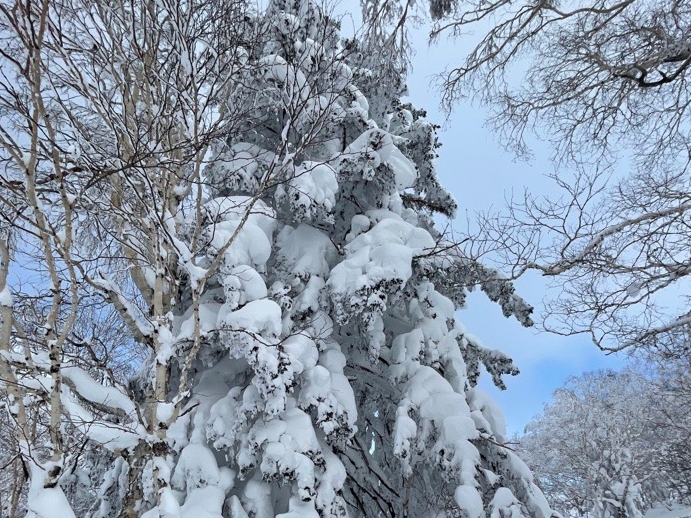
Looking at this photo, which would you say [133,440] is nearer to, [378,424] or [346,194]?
[378,424]

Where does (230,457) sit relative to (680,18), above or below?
below

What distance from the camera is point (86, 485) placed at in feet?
18.1

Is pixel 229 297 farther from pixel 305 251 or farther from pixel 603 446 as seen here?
pixel 603 446

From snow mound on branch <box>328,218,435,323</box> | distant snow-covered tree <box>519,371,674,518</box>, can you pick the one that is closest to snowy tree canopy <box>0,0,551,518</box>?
snow mound on branch <box>328,218,435,323</box>

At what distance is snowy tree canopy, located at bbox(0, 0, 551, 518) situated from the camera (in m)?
2.91

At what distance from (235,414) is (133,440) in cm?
115

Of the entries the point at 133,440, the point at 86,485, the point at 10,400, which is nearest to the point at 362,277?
the point at 133,440

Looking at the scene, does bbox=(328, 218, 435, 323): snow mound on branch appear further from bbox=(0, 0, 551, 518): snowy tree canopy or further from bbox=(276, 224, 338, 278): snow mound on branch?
bbox=(276, 224, 338, 278): snow mound on branch

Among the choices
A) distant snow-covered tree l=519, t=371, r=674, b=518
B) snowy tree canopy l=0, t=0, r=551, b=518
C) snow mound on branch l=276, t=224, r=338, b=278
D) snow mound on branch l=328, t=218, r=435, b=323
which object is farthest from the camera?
distant snow-covered tree l=519, t=371, r=674, b=518

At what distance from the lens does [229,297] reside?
4.21 m

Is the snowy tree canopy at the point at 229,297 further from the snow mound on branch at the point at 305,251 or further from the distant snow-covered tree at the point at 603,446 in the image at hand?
the distant snow-covered tree at the point at 603,446

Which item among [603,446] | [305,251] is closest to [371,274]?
[305,251]

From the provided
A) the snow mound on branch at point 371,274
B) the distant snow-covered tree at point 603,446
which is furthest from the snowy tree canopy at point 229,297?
the distant snow-covered tree at point 603,446

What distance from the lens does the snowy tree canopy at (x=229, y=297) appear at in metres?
2.91
